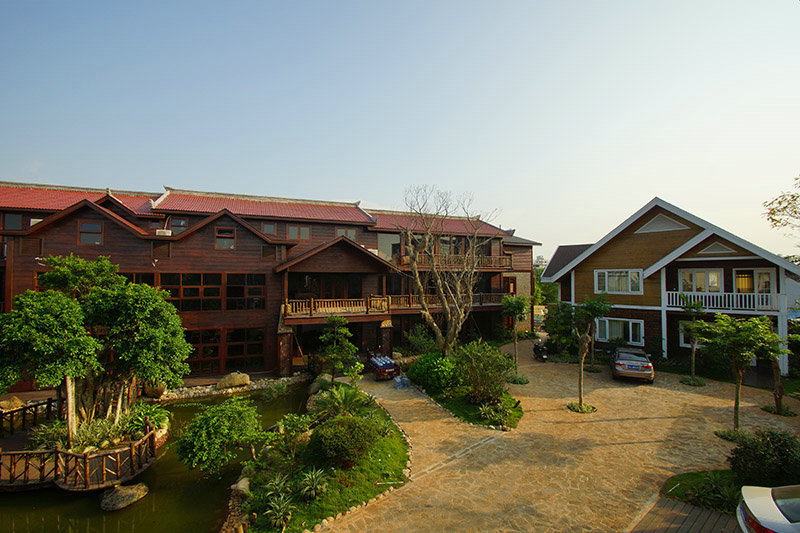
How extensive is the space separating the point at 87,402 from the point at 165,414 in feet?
7.30

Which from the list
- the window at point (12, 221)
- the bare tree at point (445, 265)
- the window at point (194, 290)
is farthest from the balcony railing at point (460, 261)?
the window at point (12, 221)

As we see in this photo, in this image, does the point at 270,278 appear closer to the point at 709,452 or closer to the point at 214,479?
the point at 214,479

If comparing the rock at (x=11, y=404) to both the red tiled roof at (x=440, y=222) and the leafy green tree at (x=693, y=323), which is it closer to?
the red tiled roof at (x=440, y=222)

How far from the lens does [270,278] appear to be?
20.0 meters

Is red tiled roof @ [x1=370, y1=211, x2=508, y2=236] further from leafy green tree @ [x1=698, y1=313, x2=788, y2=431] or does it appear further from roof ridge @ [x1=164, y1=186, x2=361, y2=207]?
leafy green tree @ [x1=698, y1=313, x2=788, y2=431]

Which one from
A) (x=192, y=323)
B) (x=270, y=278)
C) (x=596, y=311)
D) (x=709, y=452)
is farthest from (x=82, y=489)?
(x=596, y=311)

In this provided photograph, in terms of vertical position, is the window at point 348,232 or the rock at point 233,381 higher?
the window at point 348,232

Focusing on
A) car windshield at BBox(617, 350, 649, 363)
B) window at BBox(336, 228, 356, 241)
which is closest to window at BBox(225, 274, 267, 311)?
window at BBox(336, 228, 356, 241)

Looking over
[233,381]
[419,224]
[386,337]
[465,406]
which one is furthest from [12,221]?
[465,406]

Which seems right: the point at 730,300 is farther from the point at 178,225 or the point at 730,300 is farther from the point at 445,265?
the point at 178,225

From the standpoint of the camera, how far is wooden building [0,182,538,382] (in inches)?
689

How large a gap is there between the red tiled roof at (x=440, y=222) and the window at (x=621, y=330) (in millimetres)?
9991

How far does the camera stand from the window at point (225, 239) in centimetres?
1920

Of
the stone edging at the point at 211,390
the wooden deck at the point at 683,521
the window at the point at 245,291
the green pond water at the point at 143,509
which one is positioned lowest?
the green pond water at the point at 143,509
